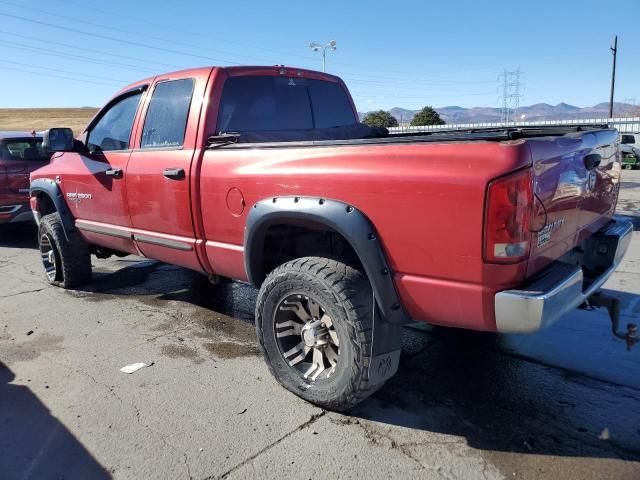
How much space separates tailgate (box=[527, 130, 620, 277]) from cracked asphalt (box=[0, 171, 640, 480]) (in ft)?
3.19

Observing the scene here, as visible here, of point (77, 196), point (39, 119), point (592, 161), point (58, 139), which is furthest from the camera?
point (39, 119)

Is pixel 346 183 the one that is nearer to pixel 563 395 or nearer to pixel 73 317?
pixel 563 395

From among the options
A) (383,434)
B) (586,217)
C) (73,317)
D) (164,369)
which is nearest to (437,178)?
(586,217)

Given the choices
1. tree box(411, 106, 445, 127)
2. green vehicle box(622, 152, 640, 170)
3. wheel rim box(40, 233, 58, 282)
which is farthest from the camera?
tree box(411, 106, 445, 127)

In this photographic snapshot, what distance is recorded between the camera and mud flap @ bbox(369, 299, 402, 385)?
285cm

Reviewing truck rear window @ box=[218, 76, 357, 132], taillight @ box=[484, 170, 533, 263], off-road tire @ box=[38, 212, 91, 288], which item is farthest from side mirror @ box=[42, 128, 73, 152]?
taillight @ box=[484, 170, 533, 263]

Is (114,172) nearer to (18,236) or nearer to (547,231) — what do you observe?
(547,231)

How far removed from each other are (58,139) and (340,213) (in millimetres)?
3292

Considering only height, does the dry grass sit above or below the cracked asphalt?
above

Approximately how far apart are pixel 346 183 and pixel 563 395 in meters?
1.90

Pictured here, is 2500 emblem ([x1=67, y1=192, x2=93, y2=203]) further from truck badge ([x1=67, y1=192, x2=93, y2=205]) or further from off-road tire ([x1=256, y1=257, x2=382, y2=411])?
off-road tire ([x1=256, y1=257, x2=382, y2=411])

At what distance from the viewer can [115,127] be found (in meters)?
4.89

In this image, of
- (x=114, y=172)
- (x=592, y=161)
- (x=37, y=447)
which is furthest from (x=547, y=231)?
(x=114, y=172)

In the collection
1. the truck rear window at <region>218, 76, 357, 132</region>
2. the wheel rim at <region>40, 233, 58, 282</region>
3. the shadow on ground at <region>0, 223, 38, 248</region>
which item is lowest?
the shadow on ground at <region>0, 223, 38, 248</region>
